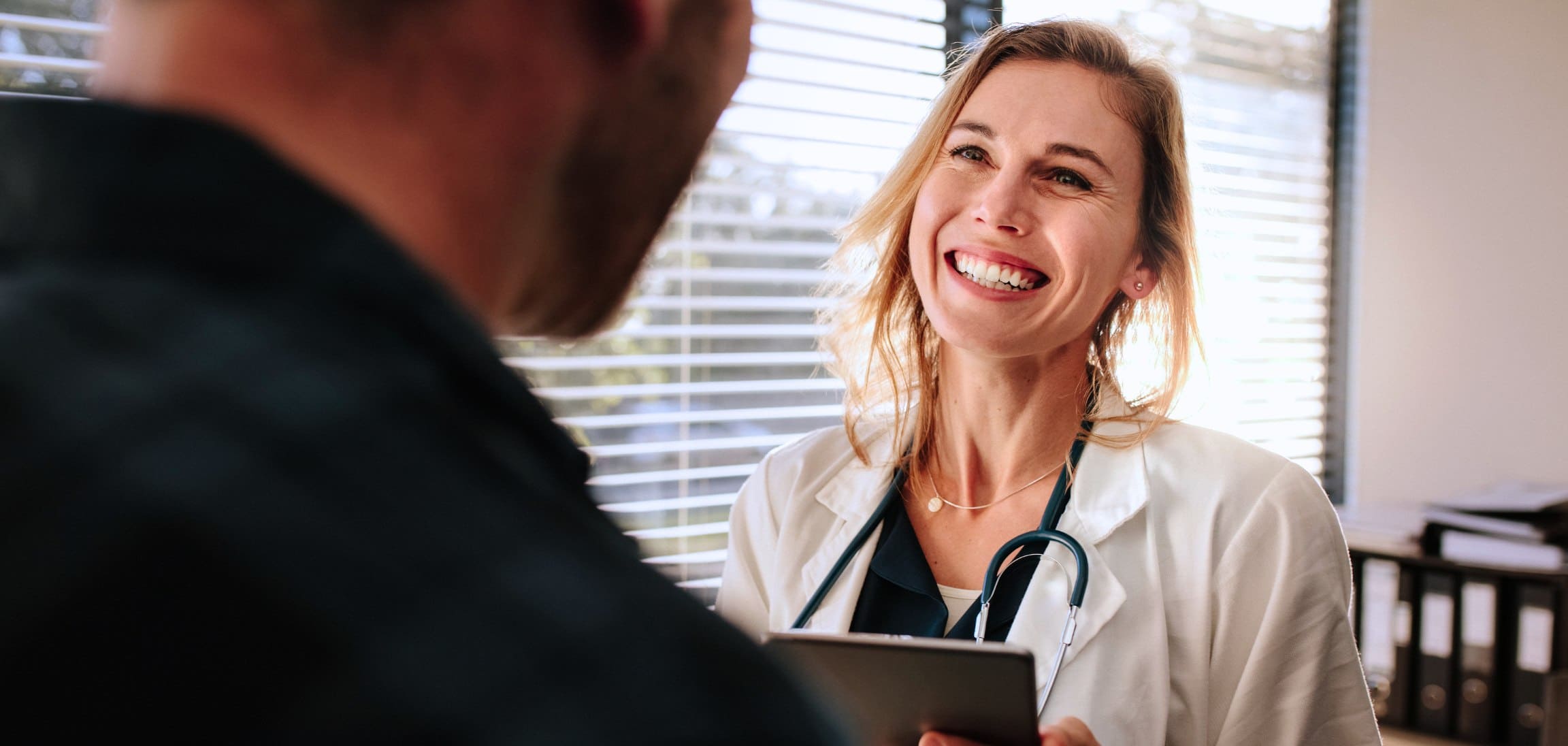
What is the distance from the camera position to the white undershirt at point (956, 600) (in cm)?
150

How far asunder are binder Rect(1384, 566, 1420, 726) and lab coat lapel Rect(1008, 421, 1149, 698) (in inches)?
51.1

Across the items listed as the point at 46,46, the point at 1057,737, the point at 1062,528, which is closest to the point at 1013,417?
the point at 1062,528

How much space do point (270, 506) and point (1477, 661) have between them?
2.75 metres

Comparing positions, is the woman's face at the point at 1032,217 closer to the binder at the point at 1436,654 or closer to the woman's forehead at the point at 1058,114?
the woman's forehead at the point at 1058,114

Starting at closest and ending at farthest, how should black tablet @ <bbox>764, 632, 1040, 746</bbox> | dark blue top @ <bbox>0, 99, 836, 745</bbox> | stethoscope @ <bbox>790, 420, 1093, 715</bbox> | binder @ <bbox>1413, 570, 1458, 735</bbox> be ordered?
1. dark blue top @ <bbox>0, 99, 836, 745</bbox>
2. black tablet @ <bbox>764, 632, 1040, 746</bbox>
3. stethoscope @ <bbox>790, 420, 1093, 715</bbox>
4. binder @ <bbox>1413, 570, 1458, 735</bbox>

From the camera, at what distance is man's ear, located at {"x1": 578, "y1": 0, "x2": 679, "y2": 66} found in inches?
16.3

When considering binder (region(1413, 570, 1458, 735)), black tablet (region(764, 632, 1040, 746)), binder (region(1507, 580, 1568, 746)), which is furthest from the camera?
binder (region(1413, 570, 1458, 735))

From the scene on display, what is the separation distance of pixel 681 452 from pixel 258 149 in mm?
1919

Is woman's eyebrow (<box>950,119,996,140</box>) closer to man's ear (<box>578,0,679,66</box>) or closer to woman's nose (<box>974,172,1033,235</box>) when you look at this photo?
woman's nose (<box>974,172,1033,235</box>)

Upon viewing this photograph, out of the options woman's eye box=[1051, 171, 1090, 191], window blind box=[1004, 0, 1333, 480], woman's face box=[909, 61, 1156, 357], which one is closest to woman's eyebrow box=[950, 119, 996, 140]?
woman's face box=[909, 61, 1156, 357]

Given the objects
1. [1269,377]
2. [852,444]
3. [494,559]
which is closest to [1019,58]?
[852,444]

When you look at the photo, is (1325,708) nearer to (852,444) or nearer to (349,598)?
(852,444)

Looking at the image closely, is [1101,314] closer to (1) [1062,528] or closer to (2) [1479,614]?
(1) [1062,528]

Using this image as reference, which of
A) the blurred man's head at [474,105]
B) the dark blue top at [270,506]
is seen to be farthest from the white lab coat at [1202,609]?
the dark blue top at [270,506]
